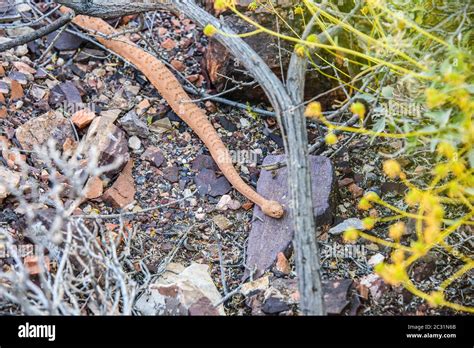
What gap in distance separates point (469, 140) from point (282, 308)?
4.37ft

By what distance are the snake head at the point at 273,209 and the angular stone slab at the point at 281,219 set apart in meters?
0.04

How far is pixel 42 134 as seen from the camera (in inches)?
173

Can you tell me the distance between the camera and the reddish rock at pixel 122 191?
13.8ft

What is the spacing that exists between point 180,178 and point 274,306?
1245 mm

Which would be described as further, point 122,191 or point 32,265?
point 122,191

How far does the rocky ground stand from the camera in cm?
379

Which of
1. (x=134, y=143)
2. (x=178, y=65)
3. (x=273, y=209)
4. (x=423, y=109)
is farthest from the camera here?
(x=178, y=65)

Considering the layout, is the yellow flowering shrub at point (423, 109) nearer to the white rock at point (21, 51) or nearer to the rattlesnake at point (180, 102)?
the rattlesnake at point (180, 102)

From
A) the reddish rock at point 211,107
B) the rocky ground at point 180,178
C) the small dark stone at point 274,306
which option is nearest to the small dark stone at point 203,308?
the rocky ground at point 180,178

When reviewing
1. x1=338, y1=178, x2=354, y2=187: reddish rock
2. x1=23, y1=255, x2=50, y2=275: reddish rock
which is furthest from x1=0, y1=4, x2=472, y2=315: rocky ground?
x1=23, y1=255, x2=50, y2=275: reddish rock

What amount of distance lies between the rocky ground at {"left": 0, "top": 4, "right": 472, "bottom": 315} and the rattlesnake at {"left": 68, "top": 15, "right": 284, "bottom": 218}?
10 centimetres

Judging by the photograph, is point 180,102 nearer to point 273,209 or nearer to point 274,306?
point 273,209

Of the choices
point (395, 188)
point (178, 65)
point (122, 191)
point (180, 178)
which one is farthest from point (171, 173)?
point (395, 188)

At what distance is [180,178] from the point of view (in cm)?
451
